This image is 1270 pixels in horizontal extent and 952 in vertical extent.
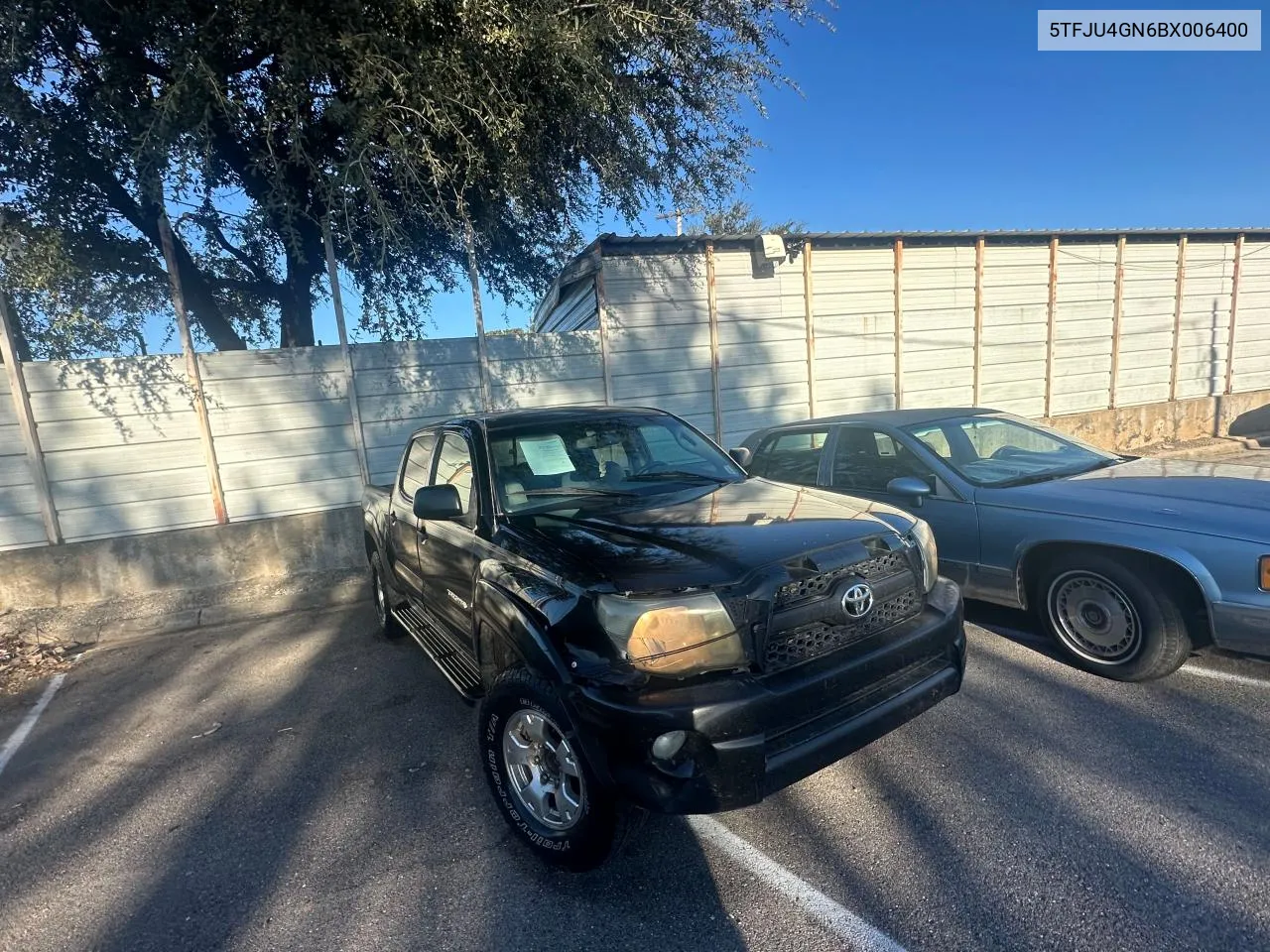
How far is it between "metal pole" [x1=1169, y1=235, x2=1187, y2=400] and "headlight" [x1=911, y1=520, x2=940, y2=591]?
40.7 feet

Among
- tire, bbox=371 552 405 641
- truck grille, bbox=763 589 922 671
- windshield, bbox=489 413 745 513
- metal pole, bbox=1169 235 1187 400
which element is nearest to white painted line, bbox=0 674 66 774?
tire, bbox=371 552 405 641

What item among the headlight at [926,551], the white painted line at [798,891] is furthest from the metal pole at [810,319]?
the white painted line at [798,891]

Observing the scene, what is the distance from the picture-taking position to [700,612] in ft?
7.30

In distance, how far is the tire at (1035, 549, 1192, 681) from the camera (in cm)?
338

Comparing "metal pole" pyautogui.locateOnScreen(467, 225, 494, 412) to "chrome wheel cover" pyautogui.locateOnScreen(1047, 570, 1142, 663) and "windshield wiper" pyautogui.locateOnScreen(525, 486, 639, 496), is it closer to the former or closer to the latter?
"windshield wiper" pyautogui.locateOnScreen(525, 486, 639, 496)

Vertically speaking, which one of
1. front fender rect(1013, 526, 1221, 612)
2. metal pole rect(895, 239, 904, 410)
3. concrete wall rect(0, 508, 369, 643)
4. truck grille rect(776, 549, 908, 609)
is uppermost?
metal pole rect(895, 239, 904, 410)

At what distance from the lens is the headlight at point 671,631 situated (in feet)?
7.19

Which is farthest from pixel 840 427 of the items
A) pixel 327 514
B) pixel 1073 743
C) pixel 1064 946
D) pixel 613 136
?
pixel 327 514

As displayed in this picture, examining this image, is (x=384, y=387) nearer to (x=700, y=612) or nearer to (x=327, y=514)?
(x=327, y=514)

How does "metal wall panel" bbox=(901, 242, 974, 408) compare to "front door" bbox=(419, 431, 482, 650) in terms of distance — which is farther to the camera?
"metal wall panel" bbox=(901, 242, 974, 408)

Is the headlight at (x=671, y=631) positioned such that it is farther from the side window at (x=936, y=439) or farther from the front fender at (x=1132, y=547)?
the side window at (x=936, y=439)

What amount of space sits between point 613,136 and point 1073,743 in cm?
736

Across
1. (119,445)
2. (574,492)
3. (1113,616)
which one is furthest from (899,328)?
(119,445)

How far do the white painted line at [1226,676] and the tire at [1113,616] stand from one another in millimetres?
406
